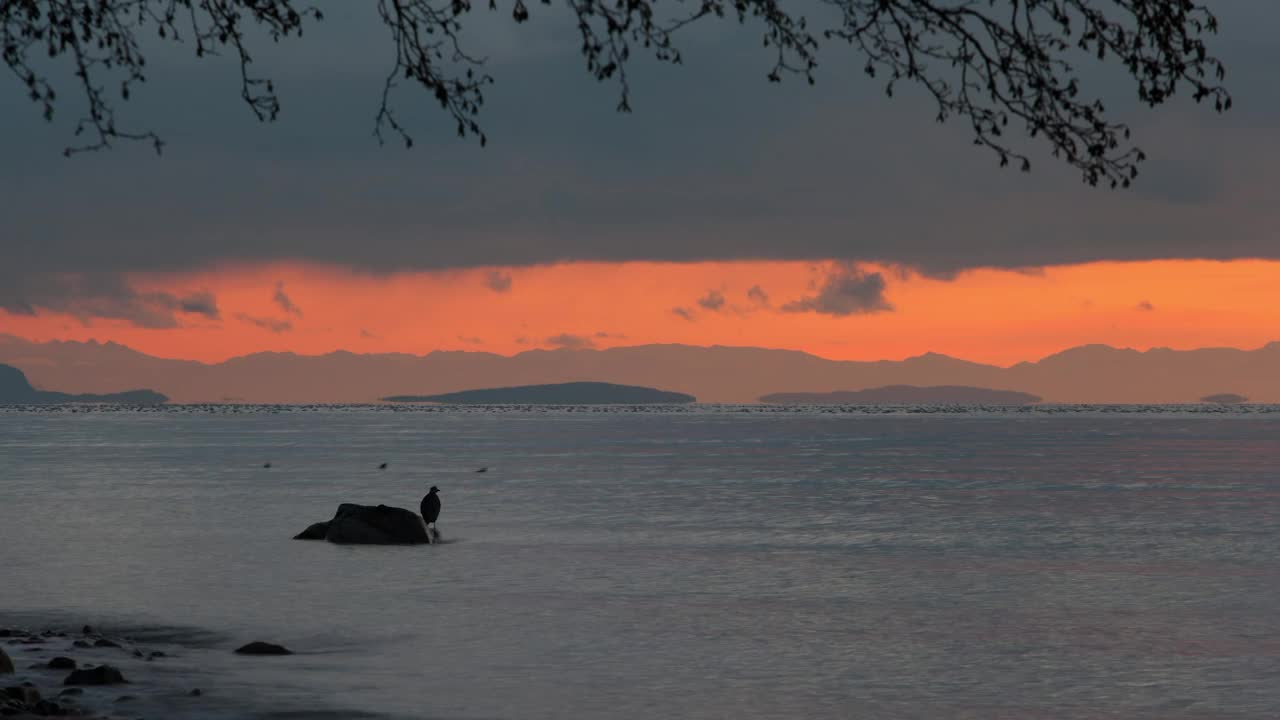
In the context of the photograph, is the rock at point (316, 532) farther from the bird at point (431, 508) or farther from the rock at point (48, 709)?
the rock at point (48, 709)

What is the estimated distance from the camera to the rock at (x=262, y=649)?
64.8ft

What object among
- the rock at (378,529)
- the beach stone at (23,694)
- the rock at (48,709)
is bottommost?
the rock at (48,709)

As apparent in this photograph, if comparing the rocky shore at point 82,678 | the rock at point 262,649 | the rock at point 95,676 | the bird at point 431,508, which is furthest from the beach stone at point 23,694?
the bird at point 431,508

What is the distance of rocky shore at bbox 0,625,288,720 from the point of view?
1481 cm

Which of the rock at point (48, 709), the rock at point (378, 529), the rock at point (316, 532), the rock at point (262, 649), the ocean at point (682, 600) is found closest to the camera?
the rock at point (48, 709)

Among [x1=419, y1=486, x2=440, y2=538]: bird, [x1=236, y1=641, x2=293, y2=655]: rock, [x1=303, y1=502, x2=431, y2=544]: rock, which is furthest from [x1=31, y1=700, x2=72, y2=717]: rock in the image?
[x1=419, y1=486, x2=440, y2=538]: bird

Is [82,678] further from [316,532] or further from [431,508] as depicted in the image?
[431,508]

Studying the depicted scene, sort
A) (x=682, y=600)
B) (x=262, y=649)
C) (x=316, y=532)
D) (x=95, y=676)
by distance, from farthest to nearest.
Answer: (x=316, y=532)
(x=682, y=600)
(x=262, y=649)
(x=95, y=676)

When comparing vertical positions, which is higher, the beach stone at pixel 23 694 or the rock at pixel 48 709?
the beach stone at pixel 23 694

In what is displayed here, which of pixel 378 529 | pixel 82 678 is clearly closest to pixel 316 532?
pixel 378 529

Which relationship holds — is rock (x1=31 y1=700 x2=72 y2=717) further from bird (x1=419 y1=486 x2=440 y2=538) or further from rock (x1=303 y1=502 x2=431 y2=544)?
bird (x1=419 y1=486 x2=440 y2=538)

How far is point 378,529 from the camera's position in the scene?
34.2 m

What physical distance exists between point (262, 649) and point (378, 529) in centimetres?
1444

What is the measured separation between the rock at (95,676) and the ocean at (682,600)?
1.16 ft
